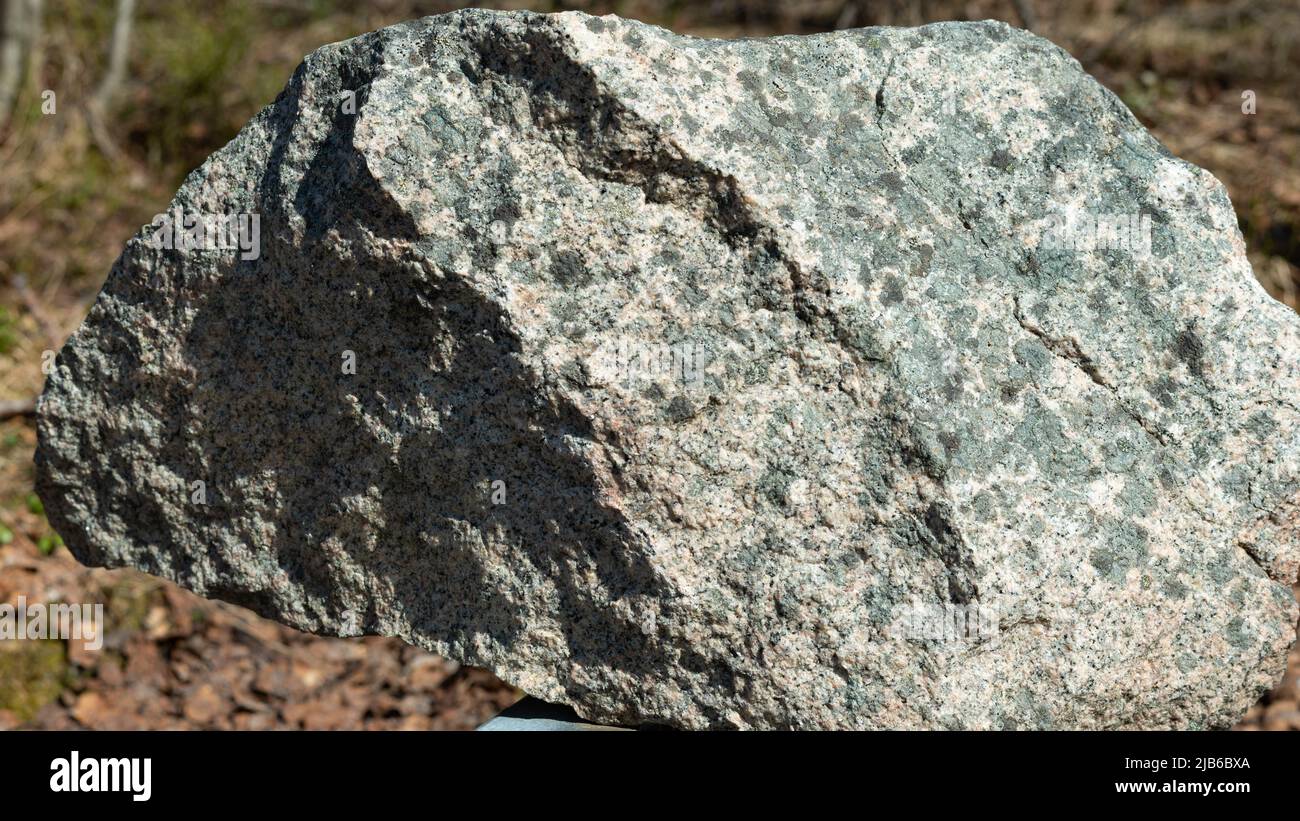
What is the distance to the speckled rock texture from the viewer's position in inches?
81.5

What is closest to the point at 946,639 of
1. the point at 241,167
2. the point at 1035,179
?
the point at 1035,179

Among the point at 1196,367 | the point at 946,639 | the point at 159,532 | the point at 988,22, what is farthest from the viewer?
the point at 159,532

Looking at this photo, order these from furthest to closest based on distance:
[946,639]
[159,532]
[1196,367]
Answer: [159,532], [1196,367], [946,639]

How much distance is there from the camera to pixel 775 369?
2.09 metres

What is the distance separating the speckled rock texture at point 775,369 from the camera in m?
2.07

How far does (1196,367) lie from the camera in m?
2.20

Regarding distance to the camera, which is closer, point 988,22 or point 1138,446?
point 1138,446

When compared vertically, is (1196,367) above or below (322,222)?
below

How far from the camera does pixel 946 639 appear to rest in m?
2.06

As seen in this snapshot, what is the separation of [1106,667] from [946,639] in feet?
1.01
